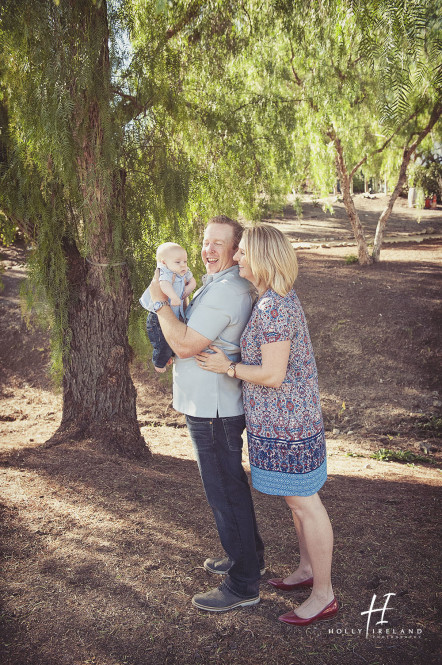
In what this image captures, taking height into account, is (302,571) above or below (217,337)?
below

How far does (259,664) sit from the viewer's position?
88.4 inches

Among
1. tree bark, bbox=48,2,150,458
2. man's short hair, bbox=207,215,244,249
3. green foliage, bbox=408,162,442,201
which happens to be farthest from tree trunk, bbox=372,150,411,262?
man's short hair, bbox=207,215,244,249

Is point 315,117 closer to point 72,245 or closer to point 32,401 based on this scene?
point 72,245

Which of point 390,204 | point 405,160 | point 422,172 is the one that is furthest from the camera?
point 422,172

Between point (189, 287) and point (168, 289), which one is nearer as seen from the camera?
point (168, 289)

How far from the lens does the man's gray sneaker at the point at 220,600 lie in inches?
99.9

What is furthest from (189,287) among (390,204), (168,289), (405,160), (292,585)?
(405,160)

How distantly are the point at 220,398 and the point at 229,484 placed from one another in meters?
0.42

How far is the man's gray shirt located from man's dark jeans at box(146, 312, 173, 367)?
0.39ft

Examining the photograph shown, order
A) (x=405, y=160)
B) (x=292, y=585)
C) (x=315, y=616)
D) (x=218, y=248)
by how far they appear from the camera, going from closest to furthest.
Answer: (x=315, y=616)
(x=218, y=248)
(x=292, y=585)
(x=405, y=160)

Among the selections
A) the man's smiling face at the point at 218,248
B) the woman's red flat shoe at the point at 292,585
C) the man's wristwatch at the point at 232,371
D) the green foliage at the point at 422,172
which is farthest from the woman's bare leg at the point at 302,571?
the green foliage at the point at 422,172

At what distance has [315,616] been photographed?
2443mm

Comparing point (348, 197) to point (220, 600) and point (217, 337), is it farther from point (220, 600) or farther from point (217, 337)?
point (220, 600)

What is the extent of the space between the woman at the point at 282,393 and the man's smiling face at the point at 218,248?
0.12 meters
